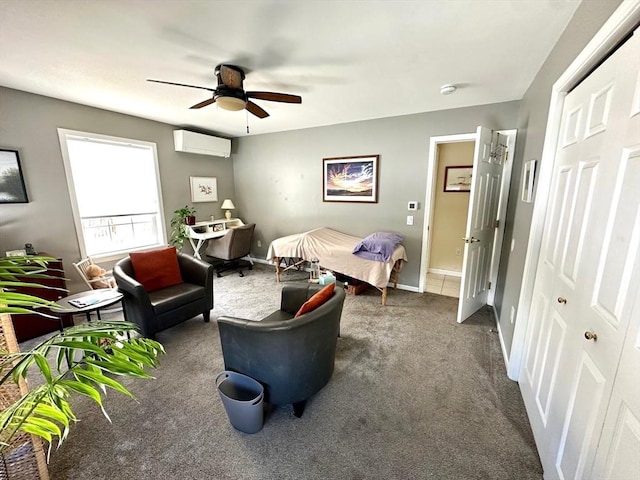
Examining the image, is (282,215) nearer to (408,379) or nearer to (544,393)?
(408,379)

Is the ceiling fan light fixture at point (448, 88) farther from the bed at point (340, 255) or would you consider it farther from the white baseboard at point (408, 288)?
the white baseboard at point (408, 288)

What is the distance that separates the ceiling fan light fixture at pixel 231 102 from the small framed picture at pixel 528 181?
8.16ft

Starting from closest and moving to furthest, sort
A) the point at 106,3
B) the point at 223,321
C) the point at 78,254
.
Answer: the point at 106,3 → the point at 223,321 → the point at 78,254

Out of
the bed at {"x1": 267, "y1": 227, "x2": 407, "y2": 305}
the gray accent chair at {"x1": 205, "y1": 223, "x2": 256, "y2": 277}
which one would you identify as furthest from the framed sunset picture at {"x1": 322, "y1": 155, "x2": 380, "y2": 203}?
the gray accent chair at {"x1": 205, "y1": 223, "x2": 256, "y2": 277}

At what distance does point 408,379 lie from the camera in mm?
2164

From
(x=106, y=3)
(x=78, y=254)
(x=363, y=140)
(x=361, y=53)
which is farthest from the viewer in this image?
(x=363, y=140)

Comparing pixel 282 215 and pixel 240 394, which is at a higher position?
pixel 282 215

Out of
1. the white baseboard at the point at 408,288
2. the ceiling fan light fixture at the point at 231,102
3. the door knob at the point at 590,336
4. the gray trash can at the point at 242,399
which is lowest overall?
the white baseboard at the point at 408,288

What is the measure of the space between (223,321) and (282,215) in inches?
142

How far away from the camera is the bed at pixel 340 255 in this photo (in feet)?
11.2

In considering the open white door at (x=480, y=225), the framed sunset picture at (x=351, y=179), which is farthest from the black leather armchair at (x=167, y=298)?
the open white door at (x=480, y=225)

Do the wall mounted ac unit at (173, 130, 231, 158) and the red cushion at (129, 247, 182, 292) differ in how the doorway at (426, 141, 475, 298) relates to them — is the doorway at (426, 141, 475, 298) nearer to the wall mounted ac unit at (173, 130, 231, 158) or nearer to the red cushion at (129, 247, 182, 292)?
the red cushion at (129, 247, 182, 292)

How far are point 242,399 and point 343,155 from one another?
3621 mm

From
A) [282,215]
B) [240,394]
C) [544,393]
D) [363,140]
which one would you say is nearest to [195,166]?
[282,215]
